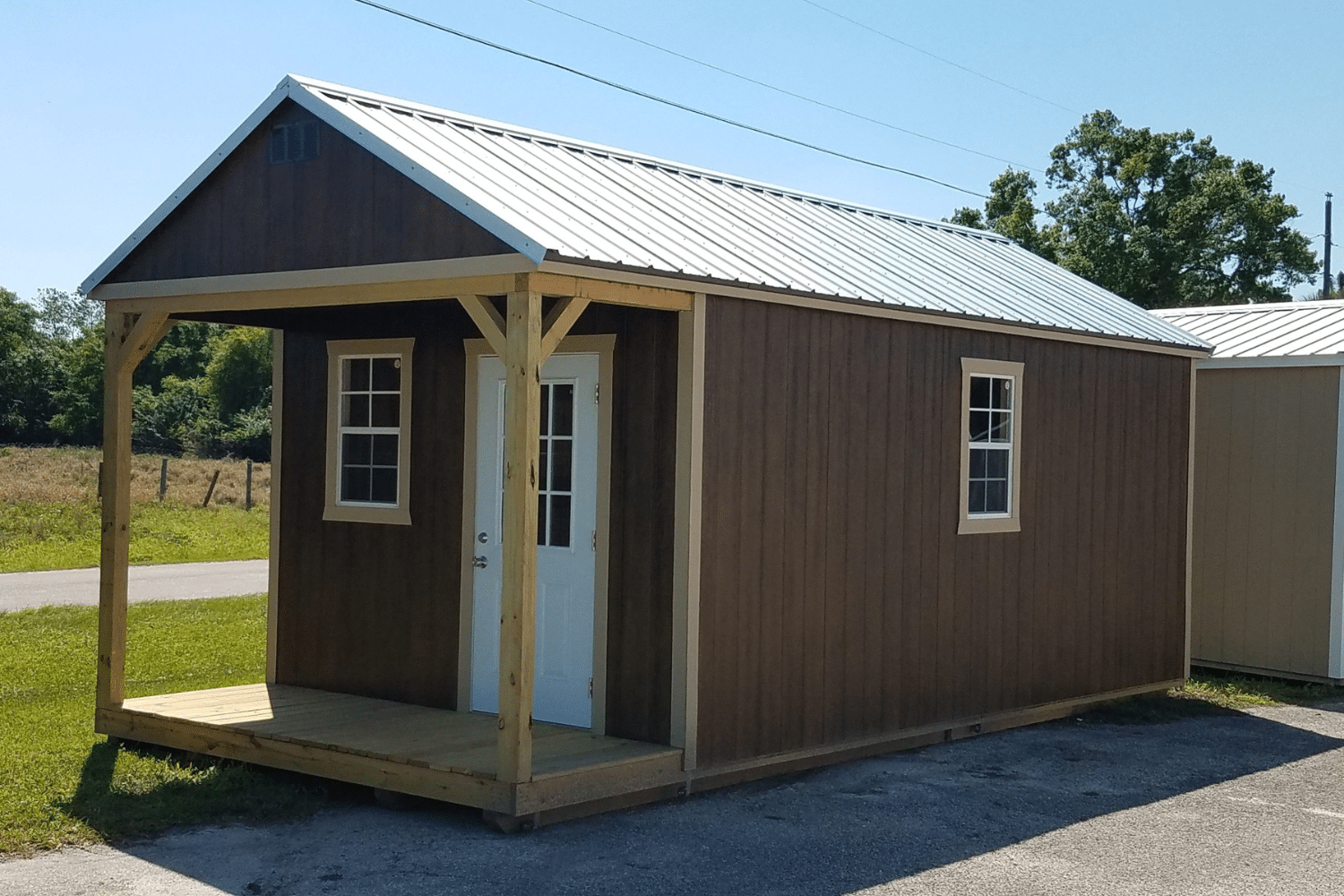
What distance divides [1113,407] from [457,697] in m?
5.43

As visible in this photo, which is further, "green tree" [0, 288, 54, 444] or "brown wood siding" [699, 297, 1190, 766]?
"green tree" [0, 288, 54, 444]

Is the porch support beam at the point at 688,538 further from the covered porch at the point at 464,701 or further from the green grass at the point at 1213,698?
the green grass at the point at 1213,698

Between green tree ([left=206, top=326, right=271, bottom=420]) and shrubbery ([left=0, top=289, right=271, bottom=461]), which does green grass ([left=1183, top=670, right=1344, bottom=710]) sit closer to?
shrubbery ([left=0, top=289, right=271, bottom=461])

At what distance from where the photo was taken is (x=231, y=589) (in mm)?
16250

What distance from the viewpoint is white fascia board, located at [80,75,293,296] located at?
797cm

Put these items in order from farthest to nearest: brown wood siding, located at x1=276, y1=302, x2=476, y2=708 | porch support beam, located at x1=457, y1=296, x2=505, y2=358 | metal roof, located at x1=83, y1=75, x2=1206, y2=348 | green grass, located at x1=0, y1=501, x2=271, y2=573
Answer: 1. green grass, located at x1=0, y1=501, x2=271, y2=573
2. brown wood siding, located at x1=276, y1=302, x2=476, y2=708
3. metal roof, located at x1=83, y1=75, x2=1206, y2=348
4. porch support beam, located at x1=457, y1=296, x2=505, y2=358

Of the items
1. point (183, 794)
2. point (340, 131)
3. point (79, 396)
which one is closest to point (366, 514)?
point (183, 794)

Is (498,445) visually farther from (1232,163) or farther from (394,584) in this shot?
(1232,163)

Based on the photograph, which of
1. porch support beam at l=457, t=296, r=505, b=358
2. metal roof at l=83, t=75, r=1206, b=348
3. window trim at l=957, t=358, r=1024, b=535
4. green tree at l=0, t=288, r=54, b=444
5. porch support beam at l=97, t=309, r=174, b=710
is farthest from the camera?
green tree at l=0, t=288, r=54, b=444

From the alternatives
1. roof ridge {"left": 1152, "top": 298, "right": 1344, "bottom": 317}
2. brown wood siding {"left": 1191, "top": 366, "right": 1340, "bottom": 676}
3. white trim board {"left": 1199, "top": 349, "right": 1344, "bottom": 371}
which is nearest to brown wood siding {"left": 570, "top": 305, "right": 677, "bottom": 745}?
white trim board {"left": 1199, "top": 349, "right": 1344, "bottom": 371}

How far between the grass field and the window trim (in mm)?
9753

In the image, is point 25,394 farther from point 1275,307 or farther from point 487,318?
point 487,318

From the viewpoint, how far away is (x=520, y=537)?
667 centimetres

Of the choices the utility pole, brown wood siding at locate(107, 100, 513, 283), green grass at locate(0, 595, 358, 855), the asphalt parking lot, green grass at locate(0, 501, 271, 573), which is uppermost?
the utility pole
